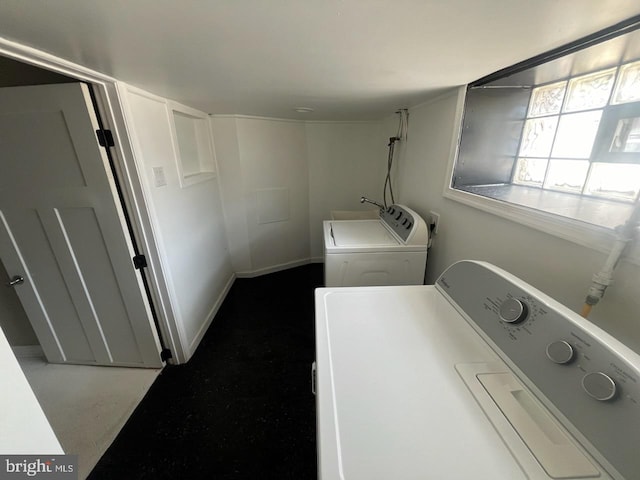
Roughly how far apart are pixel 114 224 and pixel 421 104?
2.32 meters

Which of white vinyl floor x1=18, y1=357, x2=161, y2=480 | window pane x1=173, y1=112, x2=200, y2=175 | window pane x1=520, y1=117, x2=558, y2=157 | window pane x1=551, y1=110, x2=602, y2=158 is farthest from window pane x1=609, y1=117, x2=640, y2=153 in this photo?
white vinyl floor x1=18, y1=357, x2=161, y2=480

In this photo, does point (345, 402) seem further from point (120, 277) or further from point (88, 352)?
point (88, 352)

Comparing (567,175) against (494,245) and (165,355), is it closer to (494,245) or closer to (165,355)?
(494,245)

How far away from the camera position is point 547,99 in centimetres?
126

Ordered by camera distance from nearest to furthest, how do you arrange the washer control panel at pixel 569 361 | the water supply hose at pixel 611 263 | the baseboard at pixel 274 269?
the washer control panel at pixel 569 361 → the water supply hose at pixel 611 263 → the baseboard at pixel 274 269

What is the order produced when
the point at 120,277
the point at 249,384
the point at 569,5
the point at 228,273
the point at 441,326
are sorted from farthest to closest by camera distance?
the point at 228,273, the point at 249,384, the point at 120,277, the point at 441,326, the point at 569,5

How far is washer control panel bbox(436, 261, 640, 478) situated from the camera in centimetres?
46

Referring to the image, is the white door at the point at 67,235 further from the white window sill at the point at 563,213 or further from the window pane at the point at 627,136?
the window pane at the point at 627,136

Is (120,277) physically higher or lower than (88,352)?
higher

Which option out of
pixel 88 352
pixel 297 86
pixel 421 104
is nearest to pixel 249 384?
pixel 88 352

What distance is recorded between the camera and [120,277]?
157 centimetres

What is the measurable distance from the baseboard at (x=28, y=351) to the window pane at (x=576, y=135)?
11.9ft

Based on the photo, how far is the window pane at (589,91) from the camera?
1.00 m
